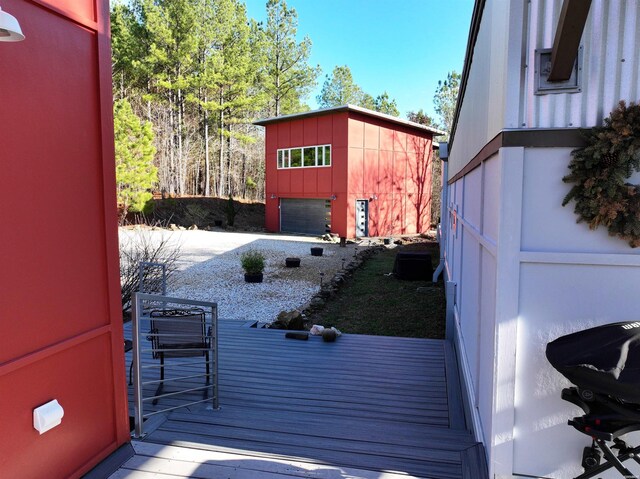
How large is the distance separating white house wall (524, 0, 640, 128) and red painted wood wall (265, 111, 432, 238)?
17651 mm

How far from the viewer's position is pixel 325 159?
816 inches

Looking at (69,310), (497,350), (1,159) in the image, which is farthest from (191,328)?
(497,350)

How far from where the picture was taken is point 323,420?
3541mm

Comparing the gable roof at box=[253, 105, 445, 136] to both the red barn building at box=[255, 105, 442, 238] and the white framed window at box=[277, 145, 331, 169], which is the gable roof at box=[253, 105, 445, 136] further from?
the white framed window at box=[277, 145, 331, 169]

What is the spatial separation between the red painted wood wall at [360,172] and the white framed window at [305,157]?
0.24 m

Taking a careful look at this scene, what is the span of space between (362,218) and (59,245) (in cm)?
1897

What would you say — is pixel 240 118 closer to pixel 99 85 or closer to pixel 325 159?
pixel 325 159

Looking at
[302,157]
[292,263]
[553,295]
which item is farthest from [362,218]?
[553,295]

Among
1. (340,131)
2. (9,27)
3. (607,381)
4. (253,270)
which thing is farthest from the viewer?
(340,131)

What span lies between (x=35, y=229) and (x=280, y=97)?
105 feet

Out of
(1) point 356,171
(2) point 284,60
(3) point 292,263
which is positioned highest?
(2) point 284,60

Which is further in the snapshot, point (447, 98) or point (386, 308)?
point (447, 98)

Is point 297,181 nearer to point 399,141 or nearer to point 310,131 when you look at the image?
point 310,131

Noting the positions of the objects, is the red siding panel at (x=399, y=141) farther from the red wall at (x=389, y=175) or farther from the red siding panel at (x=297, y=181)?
the red siding panel at (x=297, y=181)
